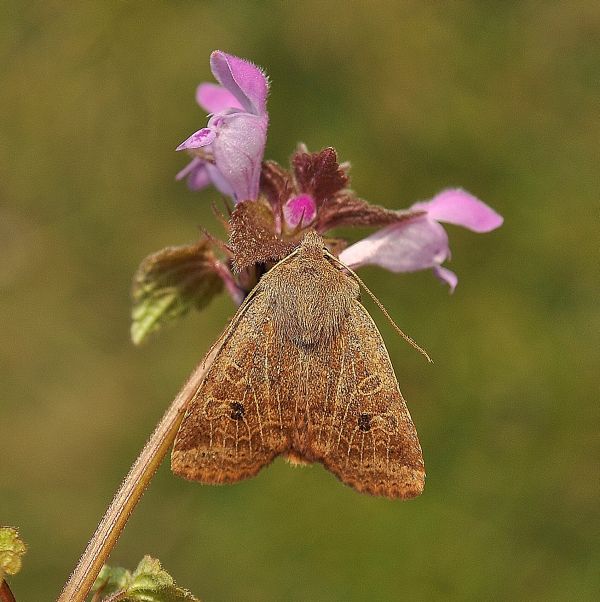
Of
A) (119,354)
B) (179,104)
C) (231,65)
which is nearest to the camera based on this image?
(231,65)

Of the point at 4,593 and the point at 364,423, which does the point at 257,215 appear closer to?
the point at 364,423

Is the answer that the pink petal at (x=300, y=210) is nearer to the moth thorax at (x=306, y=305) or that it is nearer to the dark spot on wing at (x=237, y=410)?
the moth thorax at (x=306, y=305)

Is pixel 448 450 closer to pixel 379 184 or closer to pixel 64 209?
pixel 379 184

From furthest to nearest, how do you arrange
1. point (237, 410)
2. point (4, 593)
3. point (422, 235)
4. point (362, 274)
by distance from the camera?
point (362, 274) → point (422, 235) → point (237, 410) → point (4, 593)

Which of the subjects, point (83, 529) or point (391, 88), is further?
point (391, 88)

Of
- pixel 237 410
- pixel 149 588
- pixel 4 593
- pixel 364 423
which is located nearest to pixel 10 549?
pixel 4 593

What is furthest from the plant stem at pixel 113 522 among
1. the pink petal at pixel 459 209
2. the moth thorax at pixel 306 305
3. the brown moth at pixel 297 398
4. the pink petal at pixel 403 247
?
the pink petal at pixel 459 209

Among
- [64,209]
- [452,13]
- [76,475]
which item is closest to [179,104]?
[64,209]
